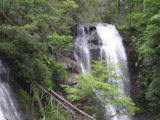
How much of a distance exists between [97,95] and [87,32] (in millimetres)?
8368

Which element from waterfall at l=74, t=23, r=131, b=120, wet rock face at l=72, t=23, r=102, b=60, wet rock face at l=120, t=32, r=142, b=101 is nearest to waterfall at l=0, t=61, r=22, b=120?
waterfall at l=74, t=23, r=131, b=120

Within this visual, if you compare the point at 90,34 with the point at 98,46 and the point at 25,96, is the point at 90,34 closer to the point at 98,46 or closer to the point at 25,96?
the point at 98,46

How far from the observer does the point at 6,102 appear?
685cm

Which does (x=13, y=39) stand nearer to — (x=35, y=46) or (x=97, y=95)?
(x=35, y=46)

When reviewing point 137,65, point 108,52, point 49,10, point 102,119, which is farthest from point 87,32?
point 102,119

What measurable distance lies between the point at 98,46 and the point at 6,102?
9217mm

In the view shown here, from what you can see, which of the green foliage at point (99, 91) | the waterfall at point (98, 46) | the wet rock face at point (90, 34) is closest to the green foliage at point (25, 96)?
the green foliage at point (99, 91)

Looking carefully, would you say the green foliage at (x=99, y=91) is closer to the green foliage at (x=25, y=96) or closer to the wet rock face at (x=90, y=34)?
the green foliage at (x=25, y=96)

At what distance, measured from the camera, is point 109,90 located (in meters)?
8.24

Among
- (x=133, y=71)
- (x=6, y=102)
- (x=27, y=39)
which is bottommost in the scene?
(x=133, y=71)

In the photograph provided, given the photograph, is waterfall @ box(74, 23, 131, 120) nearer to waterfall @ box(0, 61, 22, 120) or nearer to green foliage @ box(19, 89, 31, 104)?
green foliage @ box(19, 89, 31, 104)

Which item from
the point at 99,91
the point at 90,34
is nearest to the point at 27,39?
the point at 99,91

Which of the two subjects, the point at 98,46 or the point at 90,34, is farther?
the point at 90,34

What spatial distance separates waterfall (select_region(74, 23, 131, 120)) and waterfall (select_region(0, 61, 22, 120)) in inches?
257
